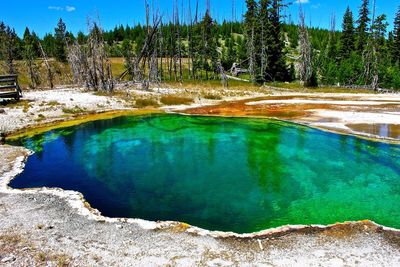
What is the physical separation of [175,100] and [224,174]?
2116 centimetres

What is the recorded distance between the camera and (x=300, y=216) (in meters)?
11.1

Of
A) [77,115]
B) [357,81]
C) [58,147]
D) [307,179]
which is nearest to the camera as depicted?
[307,179]

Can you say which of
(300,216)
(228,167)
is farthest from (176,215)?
(228,167)

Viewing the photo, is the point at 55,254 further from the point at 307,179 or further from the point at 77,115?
the point at 77,115

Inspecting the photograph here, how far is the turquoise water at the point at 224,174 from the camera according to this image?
37.3ft

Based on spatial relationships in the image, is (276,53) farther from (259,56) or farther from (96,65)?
(96,65)

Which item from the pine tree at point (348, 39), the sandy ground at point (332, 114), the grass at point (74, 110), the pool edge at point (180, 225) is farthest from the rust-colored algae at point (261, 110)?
the pine tree at point (348, 39)

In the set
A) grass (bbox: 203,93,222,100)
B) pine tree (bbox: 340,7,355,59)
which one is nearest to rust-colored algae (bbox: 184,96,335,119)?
grass (bbox: 203,93,222,100)

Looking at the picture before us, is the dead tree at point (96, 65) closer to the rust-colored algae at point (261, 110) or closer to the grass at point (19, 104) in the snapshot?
the grass at point (19, 104)

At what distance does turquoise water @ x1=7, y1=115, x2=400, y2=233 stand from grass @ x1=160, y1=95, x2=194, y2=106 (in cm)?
1035

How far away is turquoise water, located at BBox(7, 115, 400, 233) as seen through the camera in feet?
37.3

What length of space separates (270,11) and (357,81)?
1974 cm

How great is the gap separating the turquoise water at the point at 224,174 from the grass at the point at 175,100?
1035 cm

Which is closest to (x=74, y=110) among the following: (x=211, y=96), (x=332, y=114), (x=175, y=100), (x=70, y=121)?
(x=70, y=121)
